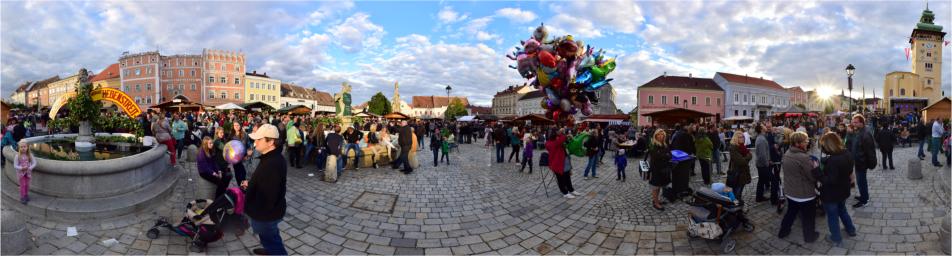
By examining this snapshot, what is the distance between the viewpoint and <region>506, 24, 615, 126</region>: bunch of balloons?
718cm

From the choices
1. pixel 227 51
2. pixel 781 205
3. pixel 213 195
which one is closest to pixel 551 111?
pixel 781 205

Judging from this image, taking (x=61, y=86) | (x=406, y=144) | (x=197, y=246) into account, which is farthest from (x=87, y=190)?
(x=61, y=86)

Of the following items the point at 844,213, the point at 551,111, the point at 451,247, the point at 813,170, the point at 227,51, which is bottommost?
the point at 451,247

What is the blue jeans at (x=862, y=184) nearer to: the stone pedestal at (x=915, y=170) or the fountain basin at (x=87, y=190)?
the stone pedestal at (x=915, y=170)

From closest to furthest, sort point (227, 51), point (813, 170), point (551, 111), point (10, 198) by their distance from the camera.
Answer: point (813, 170), point (10, 198), point (551, 111), point (227, 51)

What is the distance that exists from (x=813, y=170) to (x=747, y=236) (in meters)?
1.04

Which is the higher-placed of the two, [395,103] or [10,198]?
[395,103]

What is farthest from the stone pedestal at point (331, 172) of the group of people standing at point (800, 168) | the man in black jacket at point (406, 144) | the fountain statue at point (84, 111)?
the group of people standing at point (800, 168)

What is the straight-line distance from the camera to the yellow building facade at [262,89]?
199 ft

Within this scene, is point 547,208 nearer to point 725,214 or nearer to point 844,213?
point 725,214

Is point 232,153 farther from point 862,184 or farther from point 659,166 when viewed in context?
point 862,184

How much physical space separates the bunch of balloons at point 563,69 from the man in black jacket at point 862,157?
4142 millimetres

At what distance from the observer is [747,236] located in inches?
176

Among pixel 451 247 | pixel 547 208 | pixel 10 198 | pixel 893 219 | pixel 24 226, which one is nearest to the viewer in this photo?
pixel 24 226
